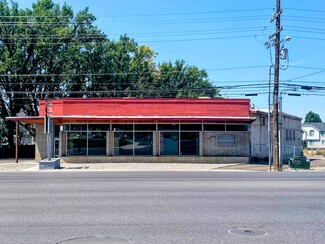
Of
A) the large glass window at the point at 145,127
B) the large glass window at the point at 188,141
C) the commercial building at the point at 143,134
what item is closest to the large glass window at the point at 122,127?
the commercial building at the point at 143,134

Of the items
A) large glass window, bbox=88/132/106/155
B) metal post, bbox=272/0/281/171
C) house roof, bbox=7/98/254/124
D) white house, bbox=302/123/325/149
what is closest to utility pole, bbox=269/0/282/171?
metal post, bbox=272/0/281/171

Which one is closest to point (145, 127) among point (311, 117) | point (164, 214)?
point (164, 214)

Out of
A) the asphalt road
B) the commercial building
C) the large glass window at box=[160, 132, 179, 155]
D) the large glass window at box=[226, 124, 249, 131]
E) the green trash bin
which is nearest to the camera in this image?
the asphalt road

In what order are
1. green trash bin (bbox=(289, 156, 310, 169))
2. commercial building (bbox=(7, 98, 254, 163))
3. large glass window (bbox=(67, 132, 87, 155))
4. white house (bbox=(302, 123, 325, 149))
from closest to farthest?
green trash bin (bbox=(289, 156, 310, 169)) < commercial building (bbox=(7, 98, 254, 163)) < large glass window (bbox=(67, 132, 87, 155)) < white house (bbox=(302, 123, 325, 149))

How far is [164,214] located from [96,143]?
2284 cm

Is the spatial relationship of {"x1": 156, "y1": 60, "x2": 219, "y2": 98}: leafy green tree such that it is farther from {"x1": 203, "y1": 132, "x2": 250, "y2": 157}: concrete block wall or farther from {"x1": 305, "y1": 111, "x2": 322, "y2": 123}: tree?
{"x1": 305, "y1": 111, "x2": 322, "y2": 123}: tree

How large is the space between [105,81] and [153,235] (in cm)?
4279

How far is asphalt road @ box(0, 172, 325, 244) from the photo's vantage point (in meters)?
7.50

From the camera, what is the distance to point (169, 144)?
3198 centimetres

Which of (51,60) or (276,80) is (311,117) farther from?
(276,80)

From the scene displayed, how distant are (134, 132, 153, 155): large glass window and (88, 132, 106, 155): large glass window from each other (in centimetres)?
246

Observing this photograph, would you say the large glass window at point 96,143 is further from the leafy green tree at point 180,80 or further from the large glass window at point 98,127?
the leafy green tree at point 180,80

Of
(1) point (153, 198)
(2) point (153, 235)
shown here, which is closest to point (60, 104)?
(1) point (153, 198)

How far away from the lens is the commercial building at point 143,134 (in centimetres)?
3148
